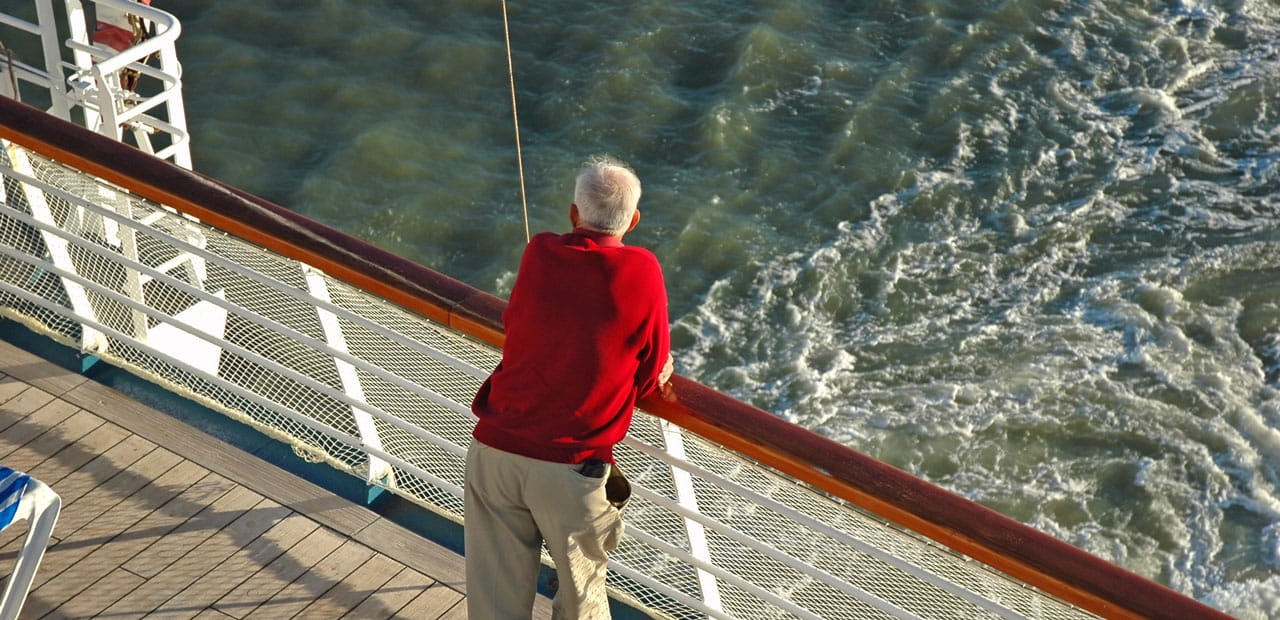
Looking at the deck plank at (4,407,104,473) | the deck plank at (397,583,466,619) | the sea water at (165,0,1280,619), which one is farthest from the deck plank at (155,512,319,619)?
the sea water at (165,0,1280,619)

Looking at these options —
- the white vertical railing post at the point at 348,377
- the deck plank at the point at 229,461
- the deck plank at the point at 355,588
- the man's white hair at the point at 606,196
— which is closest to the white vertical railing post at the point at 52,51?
the deck plank at the point at 229,461

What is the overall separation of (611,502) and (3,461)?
1.64m

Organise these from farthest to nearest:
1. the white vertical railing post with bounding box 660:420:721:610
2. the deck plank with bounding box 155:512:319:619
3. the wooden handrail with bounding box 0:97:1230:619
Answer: the deck plank with bounding box 155:512:319:619 < the white vertical railing post with bounding box 660:420:721:610 < the wooden handrail with bounding box 0:97:1230:619

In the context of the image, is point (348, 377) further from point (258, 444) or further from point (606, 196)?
point (606, 196)

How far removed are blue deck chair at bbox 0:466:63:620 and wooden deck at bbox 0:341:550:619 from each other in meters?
0.38

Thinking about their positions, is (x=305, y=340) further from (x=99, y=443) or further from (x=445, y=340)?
(x=99, y=443)

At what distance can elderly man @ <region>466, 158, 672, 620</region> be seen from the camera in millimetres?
2023

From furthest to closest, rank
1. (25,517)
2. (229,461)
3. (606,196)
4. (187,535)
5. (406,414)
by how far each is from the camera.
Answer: (406,414) → (229,461) → (187,535) → (25,517) → (606,196)

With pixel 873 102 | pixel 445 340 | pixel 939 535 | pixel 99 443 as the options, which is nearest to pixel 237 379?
pixel 99 443

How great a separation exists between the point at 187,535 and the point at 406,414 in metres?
0.67

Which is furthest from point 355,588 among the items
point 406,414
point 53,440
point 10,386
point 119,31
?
point 119,31

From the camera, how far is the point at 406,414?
3266 mm

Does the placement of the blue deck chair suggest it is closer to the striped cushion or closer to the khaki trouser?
the striped cushion

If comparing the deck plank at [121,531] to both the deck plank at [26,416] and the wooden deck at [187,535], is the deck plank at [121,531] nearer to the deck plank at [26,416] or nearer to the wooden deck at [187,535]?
the wooden deck at [187,535]
